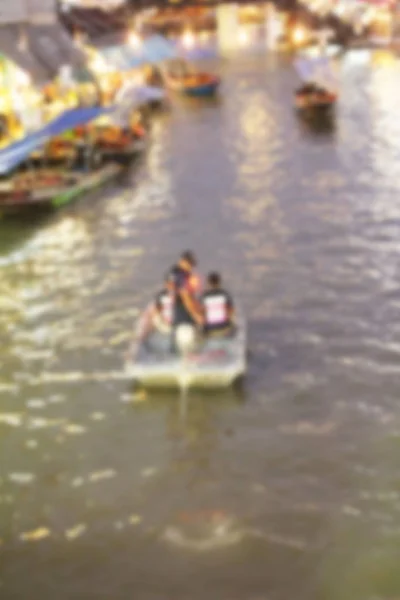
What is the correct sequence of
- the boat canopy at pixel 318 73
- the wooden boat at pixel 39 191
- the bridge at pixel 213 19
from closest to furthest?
the wooden boat at pixel 39 191 → the boat canopy at pixel 318 73 → the bridge at pixel 213 19

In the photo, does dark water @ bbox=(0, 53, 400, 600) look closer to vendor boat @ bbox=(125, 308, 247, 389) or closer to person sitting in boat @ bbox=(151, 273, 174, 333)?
vendor boat @ bbox=(125, 308, 247, 389)

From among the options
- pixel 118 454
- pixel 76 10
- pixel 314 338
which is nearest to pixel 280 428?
pixel 118 454

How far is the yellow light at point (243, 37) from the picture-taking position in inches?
3644

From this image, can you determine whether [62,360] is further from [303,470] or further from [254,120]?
[254,120]

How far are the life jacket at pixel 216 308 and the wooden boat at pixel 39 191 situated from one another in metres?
13.4

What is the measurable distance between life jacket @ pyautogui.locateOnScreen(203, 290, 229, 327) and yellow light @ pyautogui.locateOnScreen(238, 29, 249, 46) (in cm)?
8256

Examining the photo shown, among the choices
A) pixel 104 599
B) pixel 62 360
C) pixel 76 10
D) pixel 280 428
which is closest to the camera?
pixel 104 599

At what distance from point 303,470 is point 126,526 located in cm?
290

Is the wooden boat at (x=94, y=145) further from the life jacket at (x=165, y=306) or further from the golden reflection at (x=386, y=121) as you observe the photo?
the life jacket at (x=165, y=306)

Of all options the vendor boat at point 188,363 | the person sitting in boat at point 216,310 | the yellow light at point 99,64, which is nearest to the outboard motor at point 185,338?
the vendor boat at point 188,363

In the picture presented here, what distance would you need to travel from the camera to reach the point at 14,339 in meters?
17.7

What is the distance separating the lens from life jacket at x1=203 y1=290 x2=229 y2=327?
48.6ft

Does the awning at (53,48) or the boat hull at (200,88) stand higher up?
the awning at (53,48)

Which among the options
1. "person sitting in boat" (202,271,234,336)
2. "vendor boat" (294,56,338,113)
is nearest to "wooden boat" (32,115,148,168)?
"vendor boat" (294,56,338,113)
